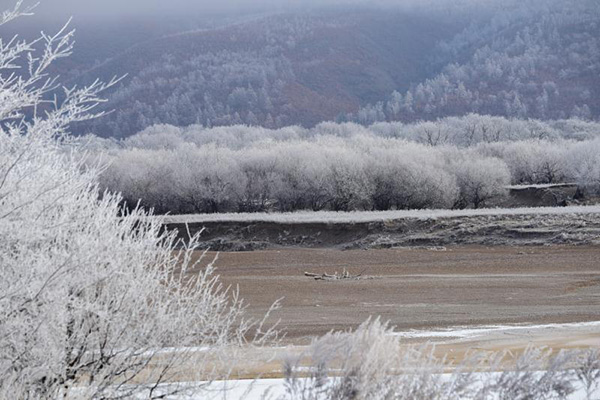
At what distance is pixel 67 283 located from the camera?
1017 cm

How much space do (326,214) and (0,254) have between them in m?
30.9

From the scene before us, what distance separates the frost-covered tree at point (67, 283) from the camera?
9555 mm

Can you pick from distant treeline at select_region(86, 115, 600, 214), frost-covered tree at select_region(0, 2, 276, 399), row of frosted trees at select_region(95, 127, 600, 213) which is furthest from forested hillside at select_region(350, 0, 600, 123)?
frost-covered tree at select_region(0, 2, 276, 399)

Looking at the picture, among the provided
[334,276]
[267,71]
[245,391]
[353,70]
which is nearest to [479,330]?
[245,391]

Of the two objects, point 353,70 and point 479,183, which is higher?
point 479,183

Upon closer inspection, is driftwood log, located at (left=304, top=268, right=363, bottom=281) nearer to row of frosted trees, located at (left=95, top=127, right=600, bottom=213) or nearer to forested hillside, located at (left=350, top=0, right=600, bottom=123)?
→ row of frosted trees, located at (left=95, top=127, right=600, bottom=213)

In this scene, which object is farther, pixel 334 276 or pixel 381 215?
pixel 381 215

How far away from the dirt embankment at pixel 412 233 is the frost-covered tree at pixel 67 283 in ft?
74.7

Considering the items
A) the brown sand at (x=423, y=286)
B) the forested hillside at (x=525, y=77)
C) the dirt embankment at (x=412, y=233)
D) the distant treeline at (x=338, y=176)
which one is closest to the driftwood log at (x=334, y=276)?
the brown sand at (x=423, y=286)

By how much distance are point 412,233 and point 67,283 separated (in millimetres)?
25657

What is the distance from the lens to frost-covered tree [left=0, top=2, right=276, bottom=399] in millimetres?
9555

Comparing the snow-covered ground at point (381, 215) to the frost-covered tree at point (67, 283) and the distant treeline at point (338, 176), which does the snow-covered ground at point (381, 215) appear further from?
the frost-covered tree at point (67, 283)

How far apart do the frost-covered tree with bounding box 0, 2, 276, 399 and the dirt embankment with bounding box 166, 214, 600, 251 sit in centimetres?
2278

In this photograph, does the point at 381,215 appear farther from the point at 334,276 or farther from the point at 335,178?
the point at 335,178
